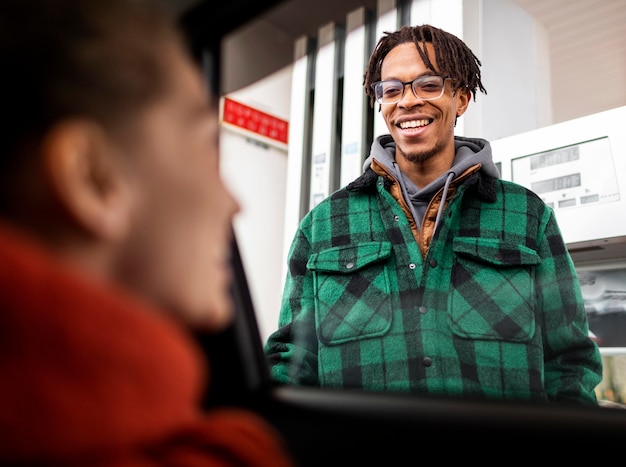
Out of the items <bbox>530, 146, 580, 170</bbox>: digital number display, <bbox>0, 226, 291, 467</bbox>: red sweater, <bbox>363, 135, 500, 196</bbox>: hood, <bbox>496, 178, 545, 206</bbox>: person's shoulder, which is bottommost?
<bbox>0, 226, 291, 467</bbox>: red sweater

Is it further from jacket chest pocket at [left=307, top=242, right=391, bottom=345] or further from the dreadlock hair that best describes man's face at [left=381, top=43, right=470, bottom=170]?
jacket chest pocket at [left=307, top=242, right=391, bottom=345]

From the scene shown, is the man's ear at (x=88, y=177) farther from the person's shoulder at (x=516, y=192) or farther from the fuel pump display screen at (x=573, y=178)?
the fuel pump display screen at (x=573, y=178)

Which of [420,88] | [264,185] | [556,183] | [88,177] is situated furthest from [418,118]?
[88,177]

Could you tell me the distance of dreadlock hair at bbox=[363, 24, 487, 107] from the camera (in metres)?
1.19

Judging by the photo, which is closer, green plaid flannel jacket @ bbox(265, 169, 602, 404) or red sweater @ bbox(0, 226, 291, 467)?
red sweater @ bbox(0, 226, 291, 467)

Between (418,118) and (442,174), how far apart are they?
122 mm

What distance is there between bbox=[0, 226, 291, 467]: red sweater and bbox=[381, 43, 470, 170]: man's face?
91 centimetres

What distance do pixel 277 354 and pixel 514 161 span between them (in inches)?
43.4

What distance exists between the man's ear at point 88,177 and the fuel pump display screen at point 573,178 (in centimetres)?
162

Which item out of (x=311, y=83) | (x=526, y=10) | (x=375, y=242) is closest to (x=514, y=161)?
(x=526, y=10)

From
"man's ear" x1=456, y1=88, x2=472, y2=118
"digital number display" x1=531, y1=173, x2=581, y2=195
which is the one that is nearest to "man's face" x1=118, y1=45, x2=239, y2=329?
"man's ear" x1=456, y1=88, x2=472, y2=118

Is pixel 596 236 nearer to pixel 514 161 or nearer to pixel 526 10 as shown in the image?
pixel 514 161

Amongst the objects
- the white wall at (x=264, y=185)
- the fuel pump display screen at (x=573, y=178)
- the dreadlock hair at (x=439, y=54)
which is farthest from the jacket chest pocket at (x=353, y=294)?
the fuel pump display screen at (x=573, y=178)

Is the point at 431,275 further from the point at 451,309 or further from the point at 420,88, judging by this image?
the point at 420,88
